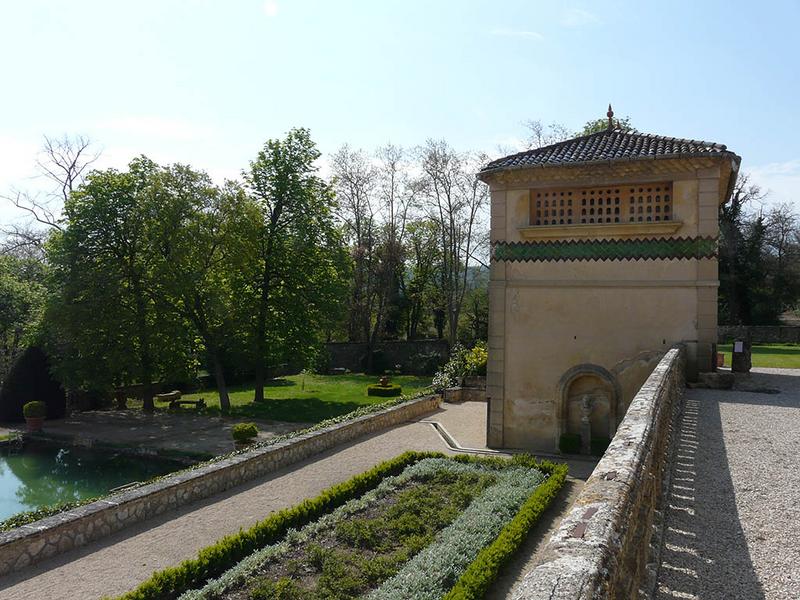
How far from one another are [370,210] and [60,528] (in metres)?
33.8

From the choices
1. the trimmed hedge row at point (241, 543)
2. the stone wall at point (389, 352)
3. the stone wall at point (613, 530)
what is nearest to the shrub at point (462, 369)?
the trimmed hedge row at point (241, 543)

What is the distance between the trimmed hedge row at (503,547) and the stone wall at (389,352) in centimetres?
2769

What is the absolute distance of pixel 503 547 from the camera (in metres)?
7.66

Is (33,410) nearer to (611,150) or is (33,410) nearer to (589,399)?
(589,399)

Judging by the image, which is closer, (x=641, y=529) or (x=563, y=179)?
(x=641, y=529)

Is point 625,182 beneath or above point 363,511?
above

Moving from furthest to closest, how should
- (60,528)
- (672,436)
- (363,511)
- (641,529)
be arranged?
(363,511), (60,528), (672,436), (641,529)

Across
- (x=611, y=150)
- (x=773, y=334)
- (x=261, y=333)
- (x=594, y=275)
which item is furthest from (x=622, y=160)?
(x=773, y=334)

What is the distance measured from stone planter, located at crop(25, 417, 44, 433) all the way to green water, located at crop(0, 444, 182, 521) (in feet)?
4.05

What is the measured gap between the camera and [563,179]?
1386 cm

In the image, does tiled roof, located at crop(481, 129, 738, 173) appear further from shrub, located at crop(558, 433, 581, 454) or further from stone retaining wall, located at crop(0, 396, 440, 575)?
stone retaining wall, located at crop(0, 396, 440, 575)

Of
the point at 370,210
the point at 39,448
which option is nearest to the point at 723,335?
the point at 370,210

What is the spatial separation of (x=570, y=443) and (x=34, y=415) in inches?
731

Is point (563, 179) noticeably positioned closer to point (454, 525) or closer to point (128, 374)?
point (454, 525)
